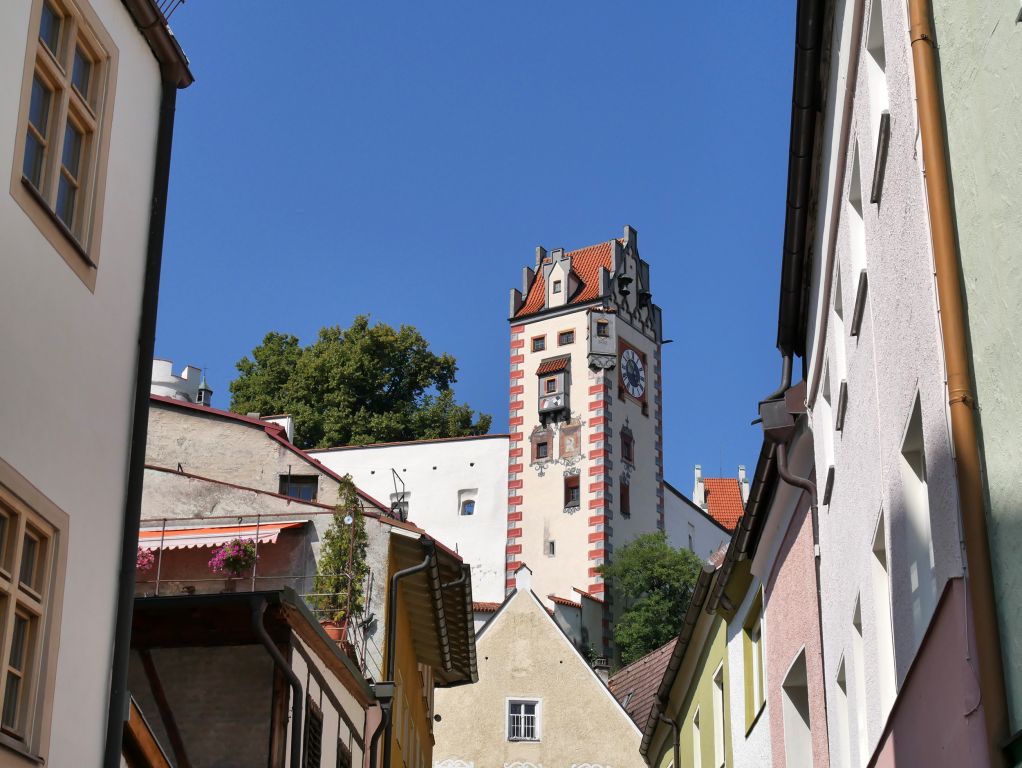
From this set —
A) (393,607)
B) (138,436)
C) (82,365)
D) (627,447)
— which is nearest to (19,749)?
(82,365)

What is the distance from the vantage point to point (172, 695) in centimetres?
1250

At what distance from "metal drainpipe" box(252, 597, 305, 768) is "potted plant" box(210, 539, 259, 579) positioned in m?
4.65

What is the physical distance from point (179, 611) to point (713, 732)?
8.12m

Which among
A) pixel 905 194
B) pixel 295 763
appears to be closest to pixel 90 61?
pixel 905 194

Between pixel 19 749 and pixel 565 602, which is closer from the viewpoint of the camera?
pixel 19 749

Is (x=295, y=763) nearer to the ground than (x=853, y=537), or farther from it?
nearer to the ground

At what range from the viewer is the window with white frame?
3347 cm

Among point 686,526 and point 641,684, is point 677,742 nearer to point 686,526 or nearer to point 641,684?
point 641,684

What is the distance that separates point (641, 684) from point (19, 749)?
26.9m

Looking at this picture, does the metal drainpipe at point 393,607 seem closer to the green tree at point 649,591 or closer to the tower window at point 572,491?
the green tree at point 649,591

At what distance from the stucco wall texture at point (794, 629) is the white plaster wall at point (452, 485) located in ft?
173

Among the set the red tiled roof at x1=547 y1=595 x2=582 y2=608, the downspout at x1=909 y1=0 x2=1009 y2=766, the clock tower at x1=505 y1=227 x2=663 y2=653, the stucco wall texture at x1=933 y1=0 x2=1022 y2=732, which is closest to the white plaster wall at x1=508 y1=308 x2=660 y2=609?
the clock tower at x1=505 y1=227 x2=663 y2=653

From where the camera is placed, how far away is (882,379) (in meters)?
7.89

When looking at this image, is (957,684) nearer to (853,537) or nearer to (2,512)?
(853,537)
